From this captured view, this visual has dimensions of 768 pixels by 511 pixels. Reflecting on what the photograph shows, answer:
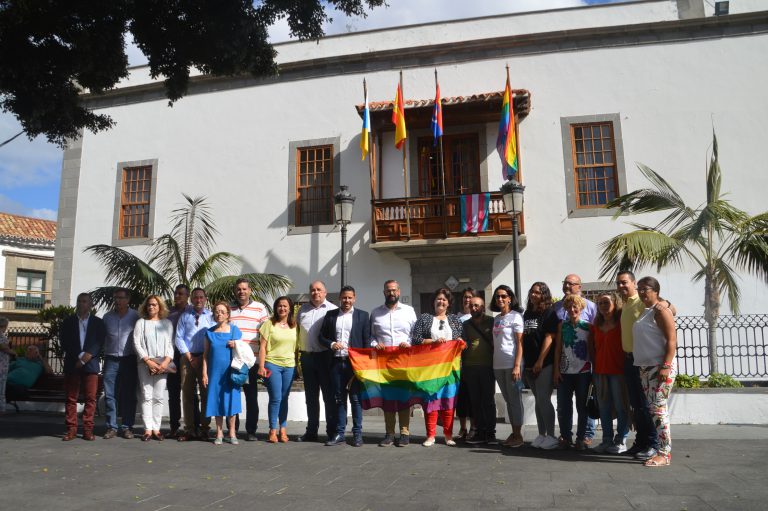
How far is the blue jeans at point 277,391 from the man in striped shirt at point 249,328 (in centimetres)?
28

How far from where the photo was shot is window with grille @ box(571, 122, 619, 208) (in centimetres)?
1388

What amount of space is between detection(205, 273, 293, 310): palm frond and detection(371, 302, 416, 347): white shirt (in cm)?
506

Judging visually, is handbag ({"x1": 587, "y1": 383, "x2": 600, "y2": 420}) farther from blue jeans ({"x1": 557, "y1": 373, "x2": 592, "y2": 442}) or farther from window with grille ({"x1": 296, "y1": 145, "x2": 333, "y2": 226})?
window with grille ({"x1": 296, "y1": 145, "x2": 333, "y2": 226})

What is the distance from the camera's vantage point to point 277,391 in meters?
7.46

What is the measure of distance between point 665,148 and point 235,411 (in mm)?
10687

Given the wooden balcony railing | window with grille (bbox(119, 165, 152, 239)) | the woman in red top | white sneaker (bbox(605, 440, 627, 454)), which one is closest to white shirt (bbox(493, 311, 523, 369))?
the woman in red top

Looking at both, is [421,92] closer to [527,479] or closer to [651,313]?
[651,313]

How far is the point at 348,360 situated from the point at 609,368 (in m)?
2.77

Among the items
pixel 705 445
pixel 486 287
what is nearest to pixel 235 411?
pixel 705 445

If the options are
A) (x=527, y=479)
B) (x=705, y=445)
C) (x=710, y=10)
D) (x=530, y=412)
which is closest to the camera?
(x=527, y=479)

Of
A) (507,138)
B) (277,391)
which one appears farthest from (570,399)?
(507,138)

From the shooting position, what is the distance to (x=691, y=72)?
13805mm

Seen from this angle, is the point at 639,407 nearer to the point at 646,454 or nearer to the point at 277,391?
the point at 646,454

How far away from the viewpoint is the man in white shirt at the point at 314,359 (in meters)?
7.39
